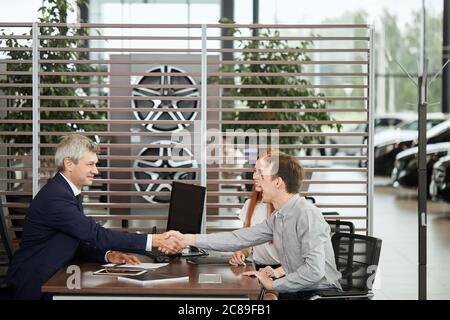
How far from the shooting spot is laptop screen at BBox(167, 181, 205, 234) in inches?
231

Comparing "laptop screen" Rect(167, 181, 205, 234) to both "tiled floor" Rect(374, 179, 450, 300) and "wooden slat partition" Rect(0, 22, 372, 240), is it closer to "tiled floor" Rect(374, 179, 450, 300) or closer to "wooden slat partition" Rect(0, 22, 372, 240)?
"wooden slat partition" Rect(0, 22, 372, 240)

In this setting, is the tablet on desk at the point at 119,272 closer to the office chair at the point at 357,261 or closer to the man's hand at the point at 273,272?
the man's hand at the point at 273,272

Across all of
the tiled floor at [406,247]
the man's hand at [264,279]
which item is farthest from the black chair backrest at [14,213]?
the tiled floor at [406,247]

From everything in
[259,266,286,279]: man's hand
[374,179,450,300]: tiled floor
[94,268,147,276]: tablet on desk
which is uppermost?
[94,268,147,276]: tablet on desk

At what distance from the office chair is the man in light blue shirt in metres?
0.26

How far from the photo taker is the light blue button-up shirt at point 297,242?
4.92 meters

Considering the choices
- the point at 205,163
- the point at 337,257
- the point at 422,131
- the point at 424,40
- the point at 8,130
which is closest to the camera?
the point at 337,257

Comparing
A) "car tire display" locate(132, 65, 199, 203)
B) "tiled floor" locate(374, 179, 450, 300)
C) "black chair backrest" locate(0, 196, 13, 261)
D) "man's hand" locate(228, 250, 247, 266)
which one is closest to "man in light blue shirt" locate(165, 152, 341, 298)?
"man's hand" locate(228, 250, 247, 266)

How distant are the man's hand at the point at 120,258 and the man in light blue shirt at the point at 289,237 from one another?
0.28 metres
